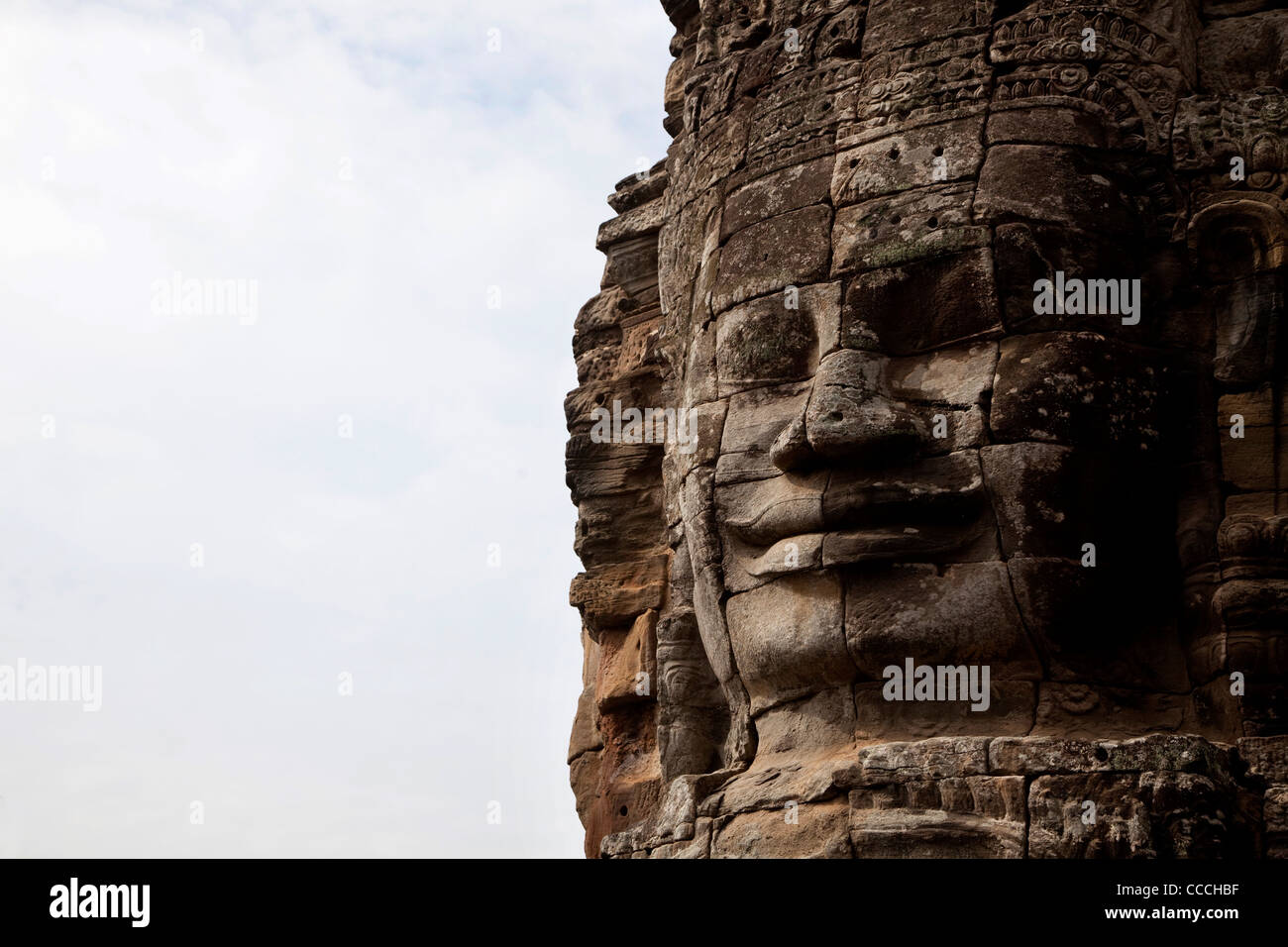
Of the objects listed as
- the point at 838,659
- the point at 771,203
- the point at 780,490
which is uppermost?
the point at 771,203

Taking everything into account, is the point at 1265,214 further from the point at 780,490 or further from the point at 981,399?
the point at 780,490

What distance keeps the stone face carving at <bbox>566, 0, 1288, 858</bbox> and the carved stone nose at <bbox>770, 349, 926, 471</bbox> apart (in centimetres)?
2

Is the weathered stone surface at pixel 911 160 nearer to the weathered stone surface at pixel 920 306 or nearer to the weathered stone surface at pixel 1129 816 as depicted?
the weathered stone surface at pixel 920 306

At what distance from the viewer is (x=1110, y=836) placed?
7785 mm

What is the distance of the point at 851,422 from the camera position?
8.77 m

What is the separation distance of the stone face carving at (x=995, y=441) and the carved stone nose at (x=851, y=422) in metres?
0.02

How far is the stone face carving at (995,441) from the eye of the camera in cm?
832

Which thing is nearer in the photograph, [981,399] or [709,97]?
[981,399]

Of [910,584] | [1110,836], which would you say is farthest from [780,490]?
[1110,836]

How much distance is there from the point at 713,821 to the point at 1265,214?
356 centimetres

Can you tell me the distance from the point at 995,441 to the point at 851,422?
2.01 ft

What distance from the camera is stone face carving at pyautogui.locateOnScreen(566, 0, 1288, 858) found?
8.32 m

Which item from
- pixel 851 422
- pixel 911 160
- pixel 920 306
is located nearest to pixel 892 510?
pixel 851 422

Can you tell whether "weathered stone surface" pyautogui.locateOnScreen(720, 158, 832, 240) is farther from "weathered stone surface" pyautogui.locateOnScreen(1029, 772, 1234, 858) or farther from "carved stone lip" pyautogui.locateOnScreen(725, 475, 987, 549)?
"weathered stone surface" pyautogui.locateOnScreen(1029, 772, 1234, 858)
